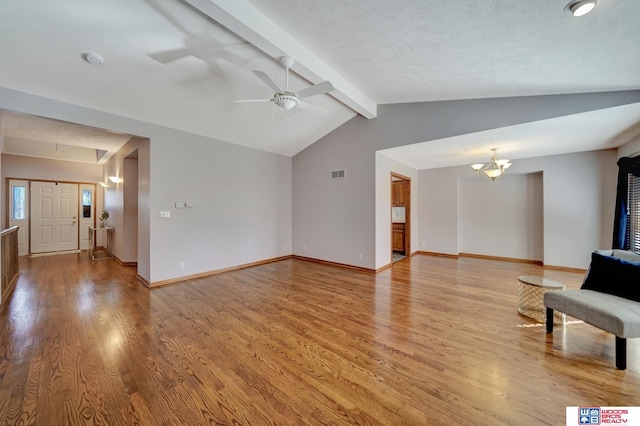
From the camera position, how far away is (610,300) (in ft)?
7.37

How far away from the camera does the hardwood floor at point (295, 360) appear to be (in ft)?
5.27

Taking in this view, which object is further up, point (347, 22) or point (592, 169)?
point (347, 22)

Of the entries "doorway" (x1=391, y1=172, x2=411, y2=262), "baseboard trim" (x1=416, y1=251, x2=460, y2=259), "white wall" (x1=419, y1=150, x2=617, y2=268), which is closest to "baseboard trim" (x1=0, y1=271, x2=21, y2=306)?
"doorway" (x1=391, y1=172, x2=411, y2=262)

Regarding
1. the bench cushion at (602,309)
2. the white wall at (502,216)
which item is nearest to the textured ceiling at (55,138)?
the bench cushion at (602,309)

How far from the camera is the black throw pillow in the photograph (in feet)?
7.54

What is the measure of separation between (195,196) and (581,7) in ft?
17.4

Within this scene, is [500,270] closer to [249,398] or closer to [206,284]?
[249,398]

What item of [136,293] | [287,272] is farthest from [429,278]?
[136,293]

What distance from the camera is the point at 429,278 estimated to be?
4.60 m

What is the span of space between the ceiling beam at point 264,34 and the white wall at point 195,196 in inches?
105

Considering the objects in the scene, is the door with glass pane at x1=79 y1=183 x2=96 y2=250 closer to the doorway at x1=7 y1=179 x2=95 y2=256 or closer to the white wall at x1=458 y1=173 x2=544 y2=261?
the doorway at x1=7 y1=179 x2=95 y2=256

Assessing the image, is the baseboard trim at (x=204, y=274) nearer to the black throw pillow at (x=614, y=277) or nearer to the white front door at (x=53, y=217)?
the white front door at (x=53, y=217)

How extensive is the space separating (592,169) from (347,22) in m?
5.79

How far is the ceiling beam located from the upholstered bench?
12.2 feet
